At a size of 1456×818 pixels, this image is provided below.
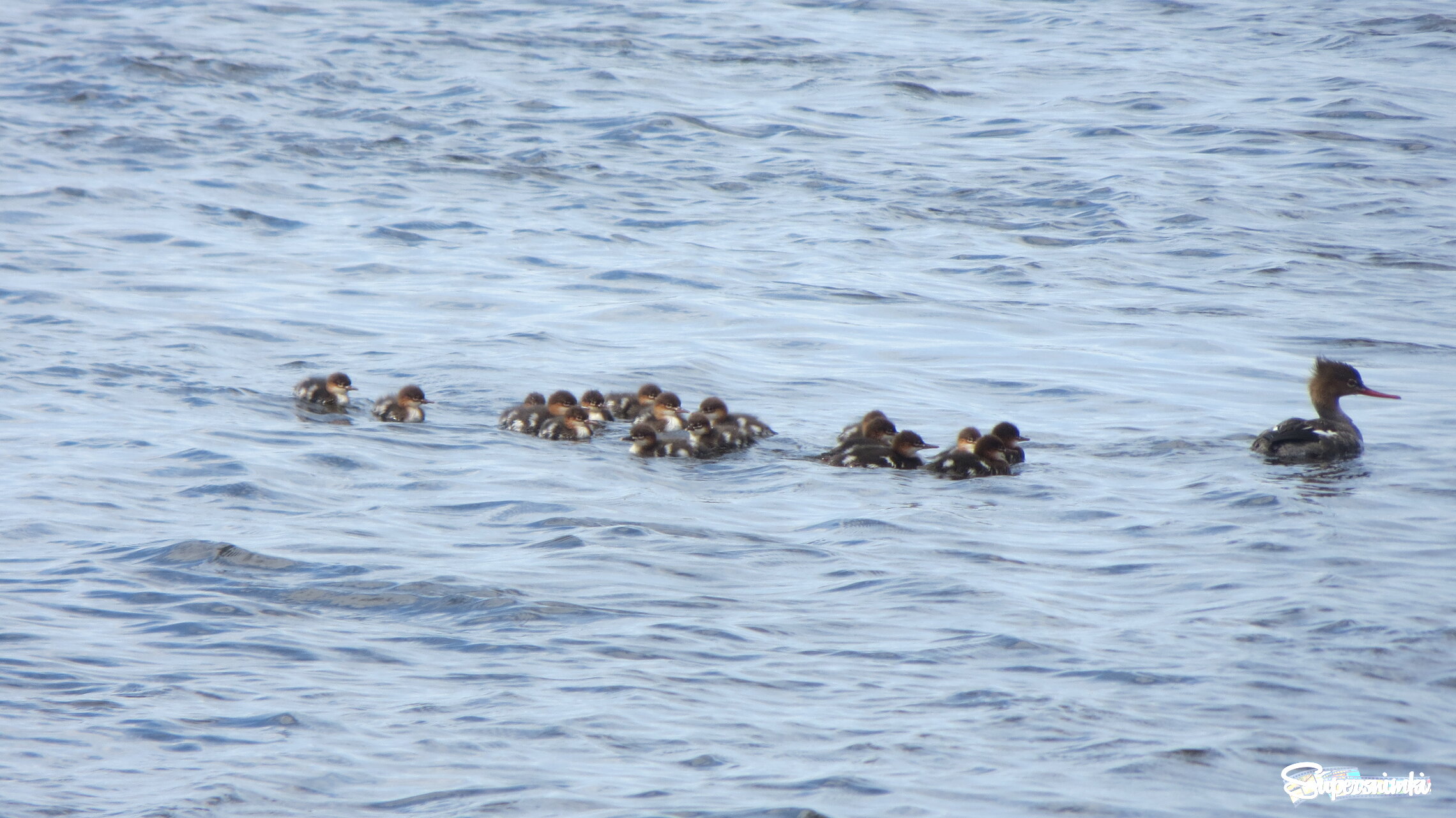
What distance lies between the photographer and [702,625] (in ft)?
19.2

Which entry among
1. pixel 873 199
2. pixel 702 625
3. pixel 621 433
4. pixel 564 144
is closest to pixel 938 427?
pixel 621 433

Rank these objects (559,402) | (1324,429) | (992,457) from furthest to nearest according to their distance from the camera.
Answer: (559,402) < (1324,429) < (992,457)

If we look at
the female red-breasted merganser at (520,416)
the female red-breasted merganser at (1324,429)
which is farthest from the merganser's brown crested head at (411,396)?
the female red-breasted merganser at (1324,429)

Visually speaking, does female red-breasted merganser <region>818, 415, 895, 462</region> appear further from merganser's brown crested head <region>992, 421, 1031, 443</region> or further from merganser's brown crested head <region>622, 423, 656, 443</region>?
merganser's brown crested head <region>622, 423, 656, 443</region>

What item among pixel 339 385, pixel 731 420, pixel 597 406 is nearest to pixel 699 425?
pixel 731 420

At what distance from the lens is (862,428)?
8.35 metres

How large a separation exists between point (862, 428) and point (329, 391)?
3103 millimetres

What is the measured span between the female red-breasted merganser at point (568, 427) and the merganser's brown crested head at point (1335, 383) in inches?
157

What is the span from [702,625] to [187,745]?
1874 mm

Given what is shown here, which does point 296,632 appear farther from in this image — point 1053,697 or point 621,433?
point 621,433

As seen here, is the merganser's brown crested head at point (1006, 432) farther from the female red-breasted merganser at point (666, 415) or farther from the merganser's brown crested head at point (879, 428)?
the female red-breasted merganser at point (666, 415)

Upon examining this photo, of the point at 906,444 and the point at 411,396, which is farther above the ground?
the point at 411,396

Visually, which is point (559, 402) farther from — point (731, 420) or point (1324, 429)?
point (1324, 429)

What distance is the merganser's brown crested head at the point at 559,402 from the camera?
877 cm
